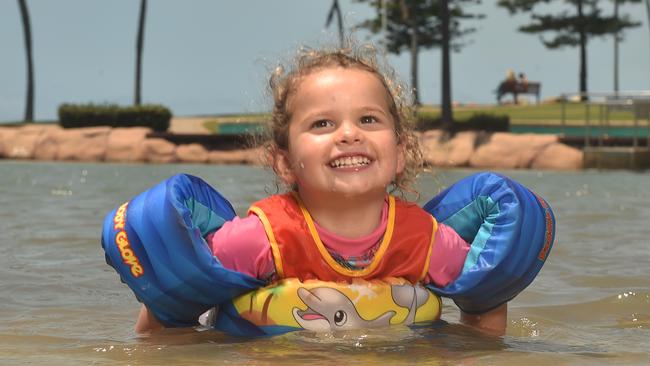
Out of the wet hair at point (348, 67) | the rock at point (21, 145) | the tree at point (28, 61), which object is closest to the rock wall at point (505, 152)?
the rock at point (21, 145)

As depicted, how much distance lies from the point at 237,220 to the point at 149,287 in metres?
0.40

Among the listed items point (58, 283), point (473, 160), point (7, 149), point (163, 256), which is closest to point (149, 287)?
point (163, 256)

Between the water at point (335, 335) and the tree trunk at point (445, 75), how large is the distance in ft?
71.7

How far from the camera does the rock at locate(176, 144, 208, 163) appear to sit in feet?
99.5

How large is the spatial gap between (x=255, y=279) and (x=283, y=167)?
51cm

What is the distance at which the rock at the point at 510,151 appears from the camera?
90.2 feet

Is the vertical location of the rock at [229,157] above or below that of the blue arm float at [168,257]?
below

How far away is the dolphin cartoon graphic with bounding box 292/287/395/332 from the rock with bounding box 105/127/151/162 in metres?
26.7

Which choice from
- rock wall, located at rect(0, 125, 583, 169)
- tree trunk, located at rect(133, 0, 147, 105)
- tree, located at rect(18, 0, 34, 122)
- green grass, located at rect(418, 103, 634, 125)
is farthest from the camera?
tree, located at rect(18, 0, 34, 122)

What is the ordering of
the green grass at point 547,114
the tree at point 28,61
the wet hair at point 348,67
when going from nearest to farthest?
the wet hair at point 348,67
the green grass at point 547,114
the tree at point 28,61

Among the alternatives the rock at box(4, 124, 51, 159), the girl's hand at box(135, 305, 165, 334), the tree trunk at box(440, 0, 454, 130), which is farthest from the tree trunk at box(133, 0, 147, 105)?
the girl's hand at box(135, 305, 165, 334)

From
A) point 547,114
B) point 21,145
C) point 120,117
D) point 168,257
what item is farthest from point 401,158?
point 547,114

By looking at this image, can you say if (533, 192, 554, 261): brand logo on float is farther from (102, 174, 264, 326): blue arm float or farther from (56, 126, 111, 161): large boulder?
(56, 126, 111, 161): large boulder

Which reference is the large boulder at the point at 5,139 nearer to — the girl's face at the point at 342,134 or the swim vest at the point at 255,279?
the swim vest at the point at 255,279
